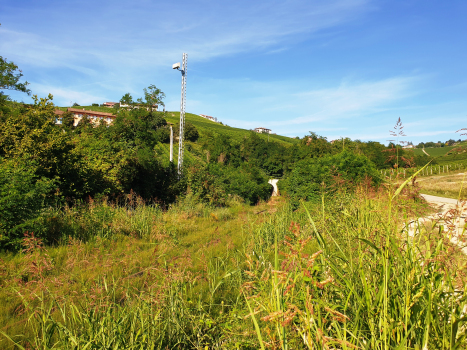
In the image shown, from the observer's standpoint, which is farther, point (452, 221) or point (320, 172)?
point (320, 172)

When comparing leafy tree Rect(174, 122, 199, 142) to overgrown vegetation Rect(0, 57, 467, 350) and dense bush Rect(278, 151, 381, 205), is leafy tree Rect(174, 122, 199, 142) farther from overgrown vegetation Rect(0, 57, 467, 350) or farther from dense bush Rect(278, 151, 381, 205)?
dense bush Rect(278, 151, 381, 205)

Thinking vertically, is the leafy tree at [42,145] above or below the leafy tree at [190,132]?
below

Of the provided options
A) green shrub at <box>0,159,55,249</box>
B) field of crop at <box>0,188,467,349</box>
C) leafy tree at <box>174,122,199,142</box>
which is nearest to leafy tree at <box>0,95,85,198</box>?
green shrub at <box>0,159,55,249</box>

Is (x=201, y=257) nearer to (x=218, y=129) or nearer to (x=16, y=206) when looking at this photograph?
(x=16, y=206)

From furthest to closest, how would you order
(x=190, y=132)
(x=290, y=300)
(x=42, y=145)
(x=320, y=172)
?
(x=190, y=132)
(x=320, y=172)
(x=42, y=145)
(x=290, y=300)

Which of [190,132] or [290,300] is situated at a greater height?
[190,132]

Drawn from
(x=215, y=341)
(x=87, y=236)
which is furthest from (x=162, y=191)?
(x=215, y=341)

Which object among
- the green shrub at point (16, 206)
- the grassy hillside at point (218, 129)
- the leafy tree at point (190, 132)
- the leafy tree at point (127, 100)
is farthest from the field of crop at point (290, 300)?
the grassy hillside at point (218, 129)

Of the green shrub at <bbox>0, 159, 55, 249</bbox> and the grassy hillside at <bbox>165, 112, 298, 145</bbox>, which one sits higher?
the grassy hillside at <bbox>165, 112, 298, 145</bbox>

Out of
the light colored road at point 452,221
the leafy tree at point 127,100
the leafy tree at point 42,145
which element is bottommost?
the light colored road at point 452,221

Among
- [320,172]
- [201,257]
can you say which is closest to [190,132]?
[320,172]

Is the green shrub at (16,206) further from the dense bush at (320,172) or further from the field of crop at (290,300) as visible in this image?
the dense bush at (320,172)

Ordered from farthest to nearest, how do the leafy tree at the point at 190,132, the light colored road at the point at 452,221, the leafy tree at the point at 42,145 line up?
the leafy tree at the point at 190,132, the leafy tree at the point at 42,145, the light colored road at the point at 452,221

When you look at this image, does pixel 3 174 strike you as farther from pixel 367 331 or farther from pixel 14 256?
pixel 367 331
